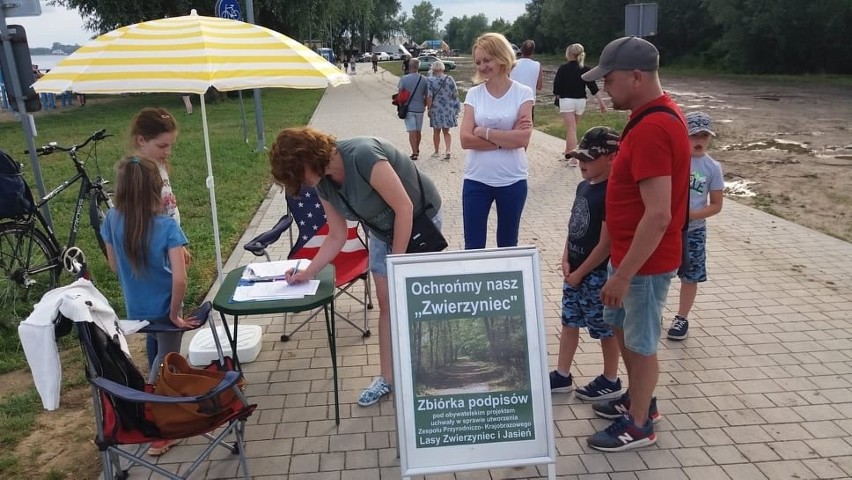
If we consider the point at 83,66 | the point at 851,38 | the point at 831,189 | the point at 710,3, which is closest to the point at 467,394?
the point at 83,66

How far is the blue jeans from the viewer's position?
163 inches

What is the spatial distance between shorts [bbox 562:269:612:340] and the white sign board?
2.87 ft

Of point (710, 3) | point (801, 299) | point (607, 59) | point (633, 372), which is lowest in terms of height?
point (801, 299)

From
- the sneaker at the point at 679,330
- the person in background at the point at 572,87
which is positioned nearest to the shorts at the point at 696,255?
the sneaker at the point at 679,330

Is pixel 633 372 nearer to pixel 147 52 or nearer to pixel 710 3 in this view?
pixel 147 52

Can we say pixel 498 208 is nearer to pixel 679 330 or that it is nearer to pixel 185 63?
pixel 679 330

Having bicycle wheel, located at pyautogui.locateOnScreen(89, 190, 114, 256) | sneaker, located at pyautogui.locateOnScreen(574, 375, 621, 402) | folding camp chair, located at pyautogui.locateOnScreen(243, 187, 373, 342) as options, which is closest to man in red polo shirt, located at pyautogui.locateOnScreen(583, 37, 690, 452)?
sneaker, located at pyautogui.locateOnScreen(574, 375, 621, 402)

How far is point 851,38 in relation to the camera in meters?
31.7

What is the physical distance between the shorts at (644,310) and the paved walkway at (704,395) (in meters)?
0.62

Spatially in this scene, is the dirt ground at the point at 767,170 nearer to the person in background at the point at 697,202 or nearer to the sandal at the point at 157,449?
the sandal at the point at 157,449

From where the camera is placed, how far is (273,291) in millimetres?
3281

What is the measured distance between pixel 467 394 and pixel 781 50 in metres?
38.3

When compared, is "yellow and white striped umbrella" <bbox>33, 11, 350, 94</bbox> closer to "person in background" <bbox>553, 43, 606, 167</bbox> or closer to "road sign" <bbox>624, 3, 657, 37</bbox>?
"person in background" <bbox>553, 43, 606, 167</bbox>

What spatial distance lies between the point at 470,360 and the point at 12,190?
3.96 meters
